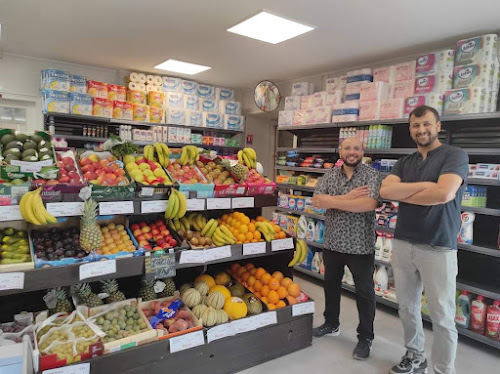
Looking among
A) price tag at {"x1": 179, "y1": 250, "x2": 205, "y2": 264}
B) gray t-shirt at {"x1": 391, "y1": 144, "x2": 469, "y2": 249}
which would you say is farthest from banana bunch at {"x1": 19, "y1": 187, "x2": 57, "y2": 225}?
gray t-shirt at {"x1": 391, "y1": 144, "x2": 469, "y2": 249}

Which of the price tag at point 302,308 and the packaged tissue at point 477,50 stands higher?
the packaged tissue at point 477,50

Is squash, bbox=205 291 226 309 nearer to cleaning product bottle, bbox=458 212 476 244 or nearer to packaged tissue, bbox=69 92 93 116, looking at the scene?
cleaning product bottle, bbox=458 212 476 244

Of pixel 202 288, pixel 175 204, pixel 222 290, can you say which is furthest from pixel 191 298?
pixel 175 204

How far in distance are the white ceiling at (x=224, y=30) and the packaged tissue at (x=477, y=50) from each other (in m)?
0.16

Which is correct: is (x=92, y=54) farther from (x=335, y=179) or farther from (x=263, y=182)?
(x=335, y=179)

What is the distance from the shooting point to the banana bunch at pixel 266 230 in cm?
303

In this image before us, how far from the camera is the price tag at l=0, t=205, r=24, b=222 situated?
2.11 meters

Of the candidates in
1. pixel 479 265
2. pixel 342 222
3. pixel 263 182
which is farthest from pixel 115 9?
pixel 479 265

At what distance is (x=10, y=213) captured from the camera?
213 centimetres

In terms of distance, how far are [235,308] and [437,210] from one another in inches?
64.1

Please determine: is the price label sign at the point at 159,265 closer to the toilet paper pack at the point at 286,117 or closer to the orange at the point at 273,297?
the orange at the point at 273,297

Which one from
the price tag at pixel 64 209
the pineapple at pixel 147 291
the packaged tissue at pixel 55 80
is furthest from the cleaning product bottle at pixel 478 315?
the packaged tissue at pixel 55 80

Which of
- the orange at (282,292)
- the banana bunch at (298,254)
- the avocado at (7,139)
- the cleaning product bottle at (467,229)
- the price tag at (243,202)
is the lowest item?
the orange at (282,292)

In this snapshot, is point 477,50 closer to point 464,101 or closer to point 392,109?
point 464,101
